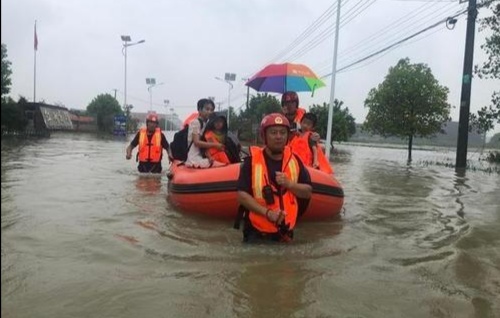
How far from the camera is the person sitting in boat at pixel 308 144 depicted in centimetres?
729

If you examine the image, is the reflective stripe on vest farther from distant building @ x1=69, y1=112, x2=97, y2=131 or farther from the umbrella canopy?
distant building @ x1=69, y1=112, x2=97, y2=131

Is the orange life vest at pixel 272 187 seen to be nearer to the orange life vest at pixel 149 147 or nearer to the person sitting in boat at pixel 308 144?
the person sitting in boat at pixel 308 144

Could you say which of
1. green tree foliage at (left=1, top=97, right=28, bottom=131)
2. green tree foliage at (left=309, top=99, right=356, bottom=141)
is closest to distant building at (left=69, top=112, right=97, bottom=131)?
green tree foliage at (left=309, top=99, right=356, bottom=141)

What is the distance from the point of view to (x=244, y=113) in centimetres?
4928

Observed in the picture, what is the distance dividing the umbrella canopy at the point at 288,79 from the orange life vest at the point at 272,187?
16.8 ft

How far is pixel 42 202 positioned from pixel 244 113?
4212 cm

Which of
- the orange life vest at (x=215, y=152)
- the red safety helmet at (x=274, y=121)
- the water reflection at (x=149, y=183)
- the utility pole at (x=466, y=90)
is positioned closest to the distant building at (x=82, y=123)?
the utility pole at (x=466, y=90)

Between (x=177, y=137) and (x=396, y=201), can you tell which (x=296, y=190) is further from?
(x=396, y=201)

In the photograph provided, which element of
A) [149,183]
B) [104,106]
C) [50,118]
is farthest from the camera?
[104,106]

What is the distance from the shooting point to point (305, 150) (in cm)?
744

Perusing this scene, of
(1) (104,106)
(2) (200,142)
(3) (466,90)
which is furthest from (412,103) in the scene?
(1) (104,106)

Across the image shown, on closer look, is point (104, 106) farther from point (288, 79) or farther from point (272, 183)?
point (272, 183)

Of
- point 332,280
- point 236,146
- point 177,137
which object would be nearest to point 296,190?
point 332,280

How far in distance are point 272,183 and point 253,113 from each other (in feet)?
134
